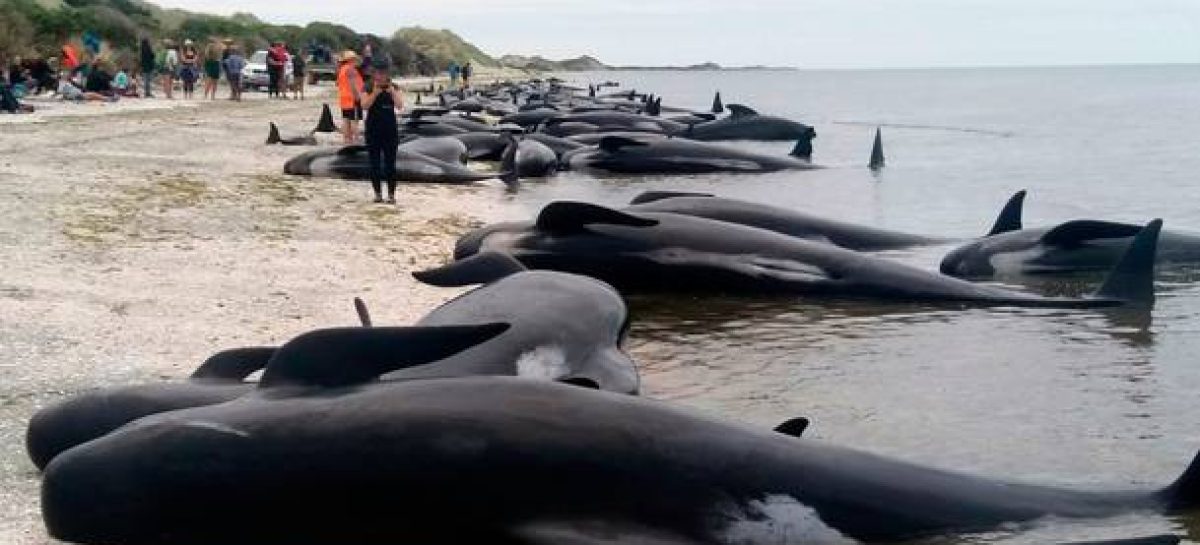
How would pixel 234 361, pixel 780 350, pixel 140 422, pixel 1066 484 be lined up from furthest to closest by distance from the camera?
1. pixel 780 350
2. pixel 234 361
3. pixel 1066 484
4. pixel 140 422

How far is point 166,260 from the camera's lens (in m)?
10.2

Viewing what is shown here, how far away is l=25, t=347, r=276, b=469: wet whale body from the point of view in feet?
17.4

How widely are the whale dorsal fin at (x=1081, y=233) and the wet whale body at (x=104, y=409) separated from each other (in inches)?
330

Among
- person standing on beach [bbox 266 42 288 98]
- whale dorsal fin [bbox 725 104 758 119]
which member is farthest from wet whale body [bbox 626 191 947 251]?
person standing on beach [bbox 266 42 288 98]

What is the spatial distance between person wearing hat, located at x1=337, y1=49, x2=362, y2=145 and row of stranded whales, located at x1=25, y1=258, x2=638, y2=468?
1404cm

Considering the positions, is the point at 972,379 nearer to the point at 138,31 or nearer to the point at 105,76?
the point at 105,76

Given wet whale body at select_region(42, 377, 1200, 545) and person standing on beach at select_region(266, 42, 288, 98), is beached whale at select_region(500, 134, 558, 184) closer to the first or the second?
wet whale body at select_region(42, 377, 1200, 545)

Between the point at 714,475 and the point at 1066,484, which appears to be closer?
the point at 714,475

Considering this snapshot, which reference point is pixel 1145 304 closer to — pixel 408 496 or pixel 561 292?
pixel 561 292

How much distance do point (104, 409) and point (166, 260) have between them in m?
5.01

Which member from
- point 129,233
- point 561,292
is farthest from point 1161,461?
point 129,233

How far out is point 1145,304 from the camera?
390 inches

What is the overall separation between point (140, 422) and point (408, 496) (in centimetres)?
118

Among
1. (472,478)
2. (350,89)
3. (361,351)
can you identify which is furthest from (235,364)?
(350,89)
